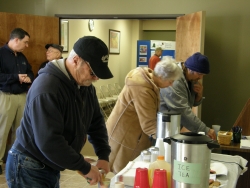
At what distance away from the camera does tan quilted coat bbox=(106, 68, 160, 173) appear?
2.27m

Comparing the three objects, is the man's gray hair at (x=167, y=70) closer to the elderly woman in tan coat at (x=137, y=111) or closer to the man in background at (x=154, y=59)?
the elderly woman in tan coat at (x=137, y=111)

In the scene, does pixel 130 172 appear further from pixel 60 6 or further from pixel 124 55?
pixel 124 55

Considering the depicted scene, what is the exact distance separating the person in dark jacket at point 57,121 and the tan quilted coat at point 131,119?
704mm

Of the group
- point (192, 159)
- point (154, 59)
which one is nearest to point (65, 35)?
point (154, 59)

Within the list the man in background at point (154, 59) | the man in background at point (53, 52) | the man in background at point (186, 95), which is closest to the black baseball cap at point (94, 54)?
the man in background at point (186, 95)

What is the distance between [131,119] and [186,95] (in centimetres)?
56

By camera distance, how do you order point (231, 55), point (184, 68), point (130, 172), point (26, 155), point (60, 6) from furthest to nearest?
point (60, 6), point (231, 55), point (184, 68), point (130, 172), point (26, 155)

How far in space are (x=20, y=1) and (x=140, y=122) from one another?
3.58 m

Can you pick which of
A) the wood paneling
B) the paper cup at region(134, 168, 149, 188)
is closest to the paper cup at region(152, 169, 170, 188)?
the paper cup at region(134, 168, 149, 188)

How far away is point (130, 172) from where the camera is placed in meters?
1.68

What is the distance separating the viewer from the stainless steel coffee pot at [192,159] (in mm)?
1330

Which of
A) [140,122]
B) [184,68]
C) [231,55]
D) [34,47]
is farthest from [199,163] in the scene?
[34,47]

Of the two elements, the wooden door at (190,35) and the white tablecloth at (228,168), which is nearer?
the white tablecloth at (228,168)

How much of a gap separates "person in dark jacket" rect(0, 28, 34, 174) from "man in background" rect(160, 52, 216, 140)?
1.85m
